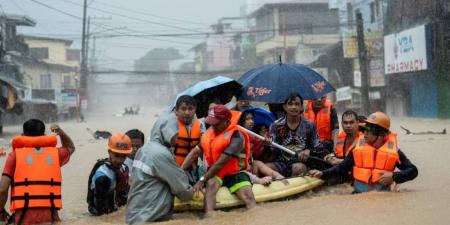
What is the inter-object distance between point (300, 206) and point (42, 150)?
8.74ft

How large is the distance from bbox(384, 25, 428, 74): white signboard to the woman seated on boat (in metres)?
19.5

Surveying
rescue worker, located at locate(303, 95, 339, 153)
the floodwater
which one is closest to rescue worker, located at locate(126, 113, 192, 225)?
the floodwater

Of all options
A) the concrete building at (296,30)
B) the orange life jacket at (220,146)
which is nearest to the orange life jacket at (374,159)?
the orange life jacket at (220,146)

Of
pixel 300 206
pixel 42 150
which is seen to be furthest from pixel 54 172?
pixel 300 206

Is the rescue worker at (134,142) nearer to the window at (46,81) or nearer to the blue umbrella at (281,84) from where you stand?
the blue umbrella at (281,84)

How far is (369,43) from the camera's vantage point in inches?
1249

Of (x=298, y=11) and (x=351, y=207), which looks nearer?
(x=351, y=207)

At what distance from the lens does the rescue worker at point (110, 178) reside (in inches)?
245

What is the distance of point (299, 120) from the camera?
24.4ft

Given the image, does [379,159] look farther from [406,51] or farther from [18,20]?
[18,20]

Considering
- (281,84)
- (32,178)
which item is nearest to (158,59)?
(281,84)

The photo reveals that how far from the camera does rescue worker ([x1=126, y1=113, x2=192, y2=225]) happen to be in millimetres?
5594

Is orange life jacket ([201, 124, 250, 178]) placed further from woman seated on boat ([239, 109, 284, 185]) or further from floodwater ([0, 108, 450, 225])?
woman seated on boat ([239, 109, 284, 185])

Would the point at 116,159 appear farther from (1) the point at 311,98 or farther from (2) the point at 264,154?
(1) the point at 311,98
